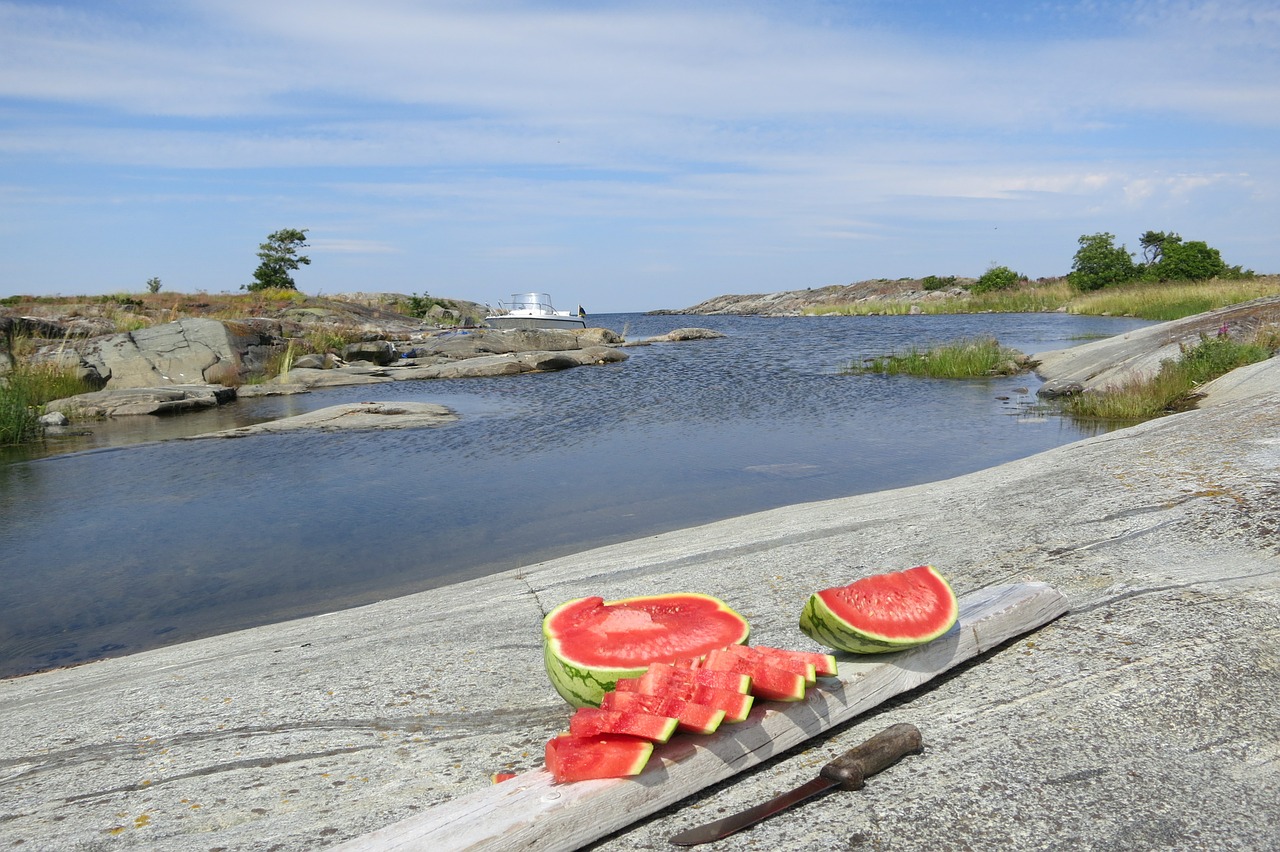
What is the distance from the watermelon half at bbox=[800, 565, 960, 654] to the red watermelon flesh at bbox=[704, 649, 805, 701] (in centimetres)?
35

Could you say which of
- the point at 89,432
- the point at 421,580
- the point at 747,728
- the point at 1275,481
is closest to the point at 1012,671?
the point at 747,728

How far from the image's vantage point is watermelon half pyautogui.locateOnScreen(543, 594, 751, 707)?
2918mm

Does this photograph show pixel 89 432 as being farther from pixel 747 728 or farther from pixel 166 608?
pixel 747 728

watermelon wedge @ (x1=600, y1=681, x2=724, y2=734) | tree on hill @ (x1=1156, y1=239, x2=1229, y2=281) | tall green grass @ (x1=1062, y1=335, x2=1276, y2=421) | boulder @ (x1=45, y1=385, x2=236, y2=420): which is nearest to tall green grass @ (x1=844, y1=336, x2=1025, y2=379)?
tall green grass @ (x1=1062, y1=335, x2=1276, y2=421)

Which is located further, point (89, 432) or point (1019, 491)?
point (89, 432)

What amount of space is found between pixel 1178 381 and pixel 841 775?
13.5 meters

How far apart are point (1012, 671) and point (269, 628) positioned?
4989mm

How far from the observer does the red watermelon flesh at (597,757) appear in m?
2.47

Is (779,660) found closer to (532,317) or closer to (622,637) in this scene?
(622,637)

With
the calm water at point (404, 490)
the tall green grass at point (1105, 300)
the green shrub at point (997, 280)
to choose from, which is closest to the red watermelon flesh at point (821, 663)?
the calm water at point (404, 490)

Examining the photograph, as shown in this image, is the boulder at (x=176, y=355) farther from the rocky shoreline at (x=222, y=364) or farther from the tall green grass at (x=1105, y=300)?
the tall green grass at (x=1105, y=300)

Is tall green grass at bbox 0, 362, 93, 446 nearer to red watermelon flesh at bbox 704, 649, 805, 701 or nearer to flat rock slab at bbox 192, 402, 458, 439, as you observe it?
flat rock slab at bbox 192, 402, 458, 439

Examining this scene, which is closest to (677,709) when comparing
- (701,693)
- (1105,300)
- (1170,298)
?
(701,693)

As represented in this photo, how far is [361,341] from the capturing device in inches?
1377
